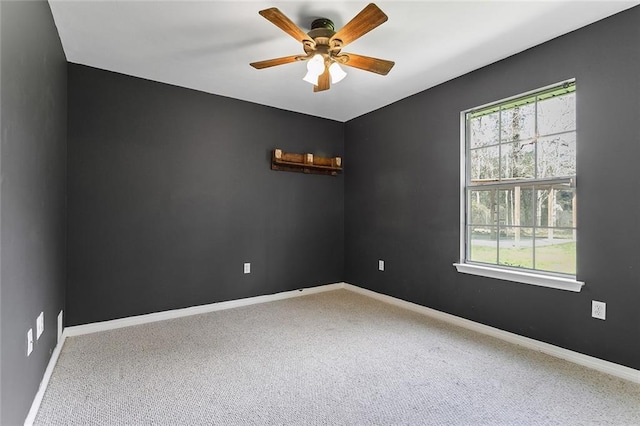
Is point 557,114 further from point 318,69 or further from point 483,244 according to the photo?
point 318,69

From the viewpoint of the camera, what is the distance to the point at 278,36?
7.96ft

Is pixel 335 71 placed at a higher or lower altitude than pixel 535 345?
higher

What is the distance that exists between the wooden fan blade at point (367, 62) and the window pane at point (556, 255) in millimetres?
1799

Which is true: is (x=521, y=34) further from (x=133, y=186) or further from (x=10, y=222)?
(x=133, y=186)

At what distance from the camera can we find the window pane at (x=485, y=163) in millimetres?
2938

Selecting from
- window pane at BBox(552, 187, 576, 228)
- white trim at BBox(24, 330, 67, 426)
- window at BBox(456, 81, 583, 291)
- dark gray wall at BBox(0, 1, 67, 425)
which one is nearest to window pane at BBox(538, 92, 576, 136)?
window at BBox(456, 81, 583, 291)

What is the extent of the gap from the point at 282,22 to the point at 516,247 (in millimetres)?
2537

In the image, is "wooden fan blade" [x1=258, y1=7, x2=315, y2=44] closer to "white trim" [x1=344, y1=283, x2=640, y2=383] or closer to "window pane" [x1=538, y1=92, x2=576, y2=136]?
"window pane" [x1=538, y1=92, x2=576, y2=136]

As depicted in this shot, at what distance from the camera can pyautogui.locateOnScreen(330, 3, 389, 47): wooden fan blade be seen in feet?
5.83

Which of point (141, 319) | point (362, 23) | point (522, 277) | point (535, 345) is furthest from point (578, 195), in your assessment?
point (141, 319)

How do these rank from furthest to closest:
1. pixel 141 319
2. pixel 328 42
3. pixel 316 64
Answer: pixel 141 319 → pixel 316 64 → pixel 328 42

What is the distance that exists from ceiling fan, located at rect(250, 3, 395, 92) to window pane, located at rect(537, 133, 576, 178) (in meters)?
1.43

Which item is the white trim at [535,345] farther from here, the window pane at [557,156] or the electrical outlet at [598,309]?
the window pane at [557,156]

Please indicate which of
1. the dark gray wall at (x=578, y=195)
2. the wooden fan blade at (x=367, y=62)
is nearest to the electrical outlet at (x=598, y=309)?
the dark gray wall at (x=578, y=195)
